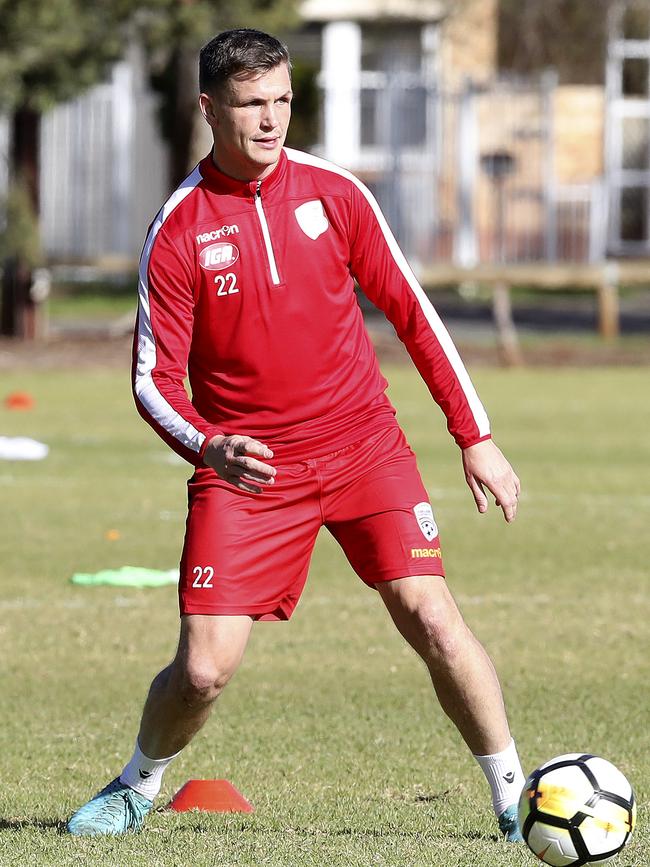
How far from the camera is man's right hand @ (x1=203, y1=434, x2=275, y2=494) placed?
4582 millimetres

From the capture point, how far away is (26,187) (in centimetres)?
2220

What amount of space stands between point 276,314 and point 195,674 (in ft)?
3.60

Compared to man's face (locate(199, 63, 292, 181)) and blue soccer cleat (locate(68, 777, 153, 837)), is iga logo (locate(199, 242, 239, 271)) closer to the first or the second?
man's face (locate(199, 63, 292, 181))

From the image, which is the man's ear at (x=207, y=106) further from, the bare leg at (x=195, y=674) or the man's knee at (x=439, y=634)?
the man's knee at (x=439, y=634)

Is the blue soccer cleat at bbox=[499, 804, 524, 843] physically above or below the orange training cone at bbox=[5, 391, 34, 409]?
above

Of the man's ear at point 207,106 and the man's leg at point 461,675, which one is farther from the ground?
the man's ear at point 207,106

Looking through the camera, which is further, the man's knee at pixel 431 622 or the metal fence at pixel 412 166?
the metal fence at pixel 412 166

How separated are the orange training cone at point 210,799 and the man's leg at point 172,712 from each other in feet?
0.57

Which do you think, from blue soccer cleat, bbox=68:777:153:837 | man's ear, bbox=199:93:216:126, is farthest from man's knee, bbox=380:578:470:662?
man's ear, bbox=199:93:216:126

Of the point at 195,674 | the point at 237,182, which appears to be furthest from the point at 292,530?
the point at 237,182

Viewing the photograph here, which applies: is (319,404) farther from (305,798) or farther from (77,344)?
(77,344)

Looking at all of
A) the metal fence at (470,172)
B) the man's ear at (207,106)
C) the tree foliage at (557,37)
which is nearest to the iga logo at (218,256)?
the man's ear at (207,106)

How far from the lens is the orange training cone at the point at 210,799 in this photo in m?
5.27

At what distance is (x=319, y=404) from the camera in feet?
16.8
